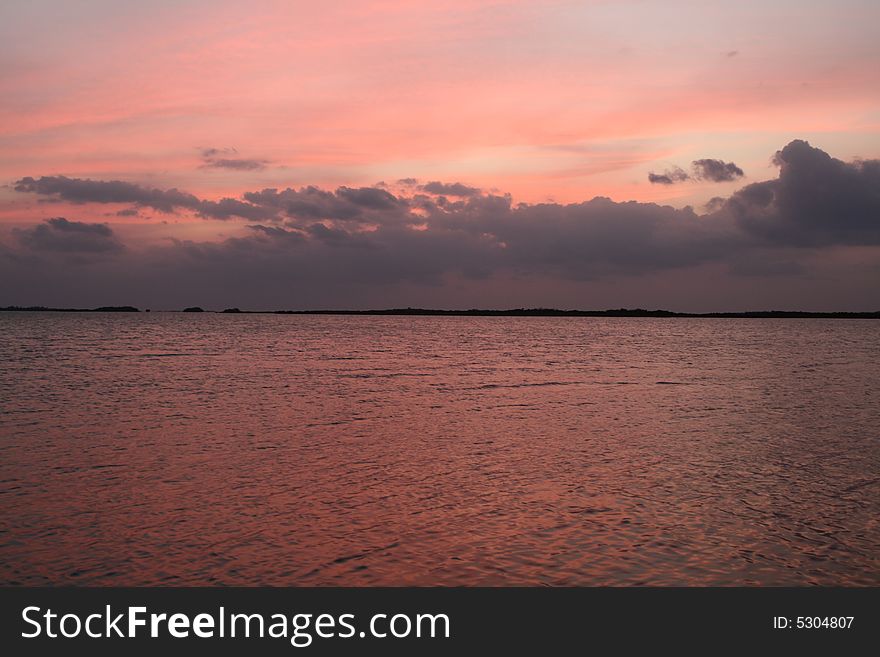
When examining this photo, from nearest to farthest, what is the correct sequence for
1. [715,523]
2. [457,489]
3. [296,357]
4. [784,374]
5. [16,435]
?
[715,523]
[457,489]
[16,435]
[784,374]
[296,357]

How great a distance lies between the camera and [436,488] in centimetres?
1770

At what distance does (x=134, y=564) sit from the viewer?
40.2 feet

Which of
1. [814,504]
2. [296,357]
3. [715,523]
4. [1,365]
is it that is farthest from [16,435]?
[296,357]

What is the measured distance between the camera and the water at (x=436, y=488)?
40.4 ft

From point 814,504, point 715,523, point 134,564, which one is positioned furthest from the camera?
point 814,504

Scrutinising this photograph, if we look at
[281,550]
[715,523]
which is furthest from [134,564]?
[715,523]

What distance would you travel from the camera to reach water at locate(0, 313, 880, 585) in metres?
12.3

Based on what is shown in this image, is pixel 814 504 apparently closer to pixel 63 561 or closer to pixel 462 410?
pixel 63 561

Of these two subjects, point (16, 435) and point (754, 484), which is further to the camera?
point (16, 435)

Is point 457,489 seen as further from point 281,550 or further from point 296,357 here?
point 296,357

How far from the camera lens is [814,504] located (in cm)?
1639

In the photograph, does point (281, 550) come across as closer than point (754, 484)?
Yes
